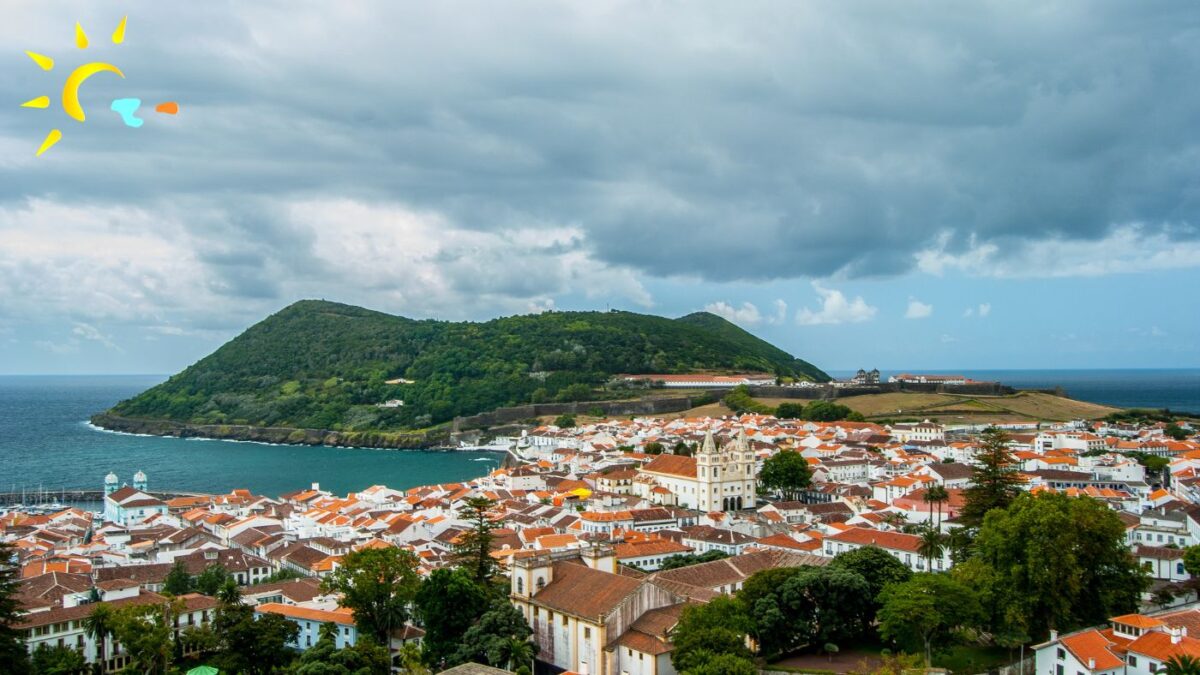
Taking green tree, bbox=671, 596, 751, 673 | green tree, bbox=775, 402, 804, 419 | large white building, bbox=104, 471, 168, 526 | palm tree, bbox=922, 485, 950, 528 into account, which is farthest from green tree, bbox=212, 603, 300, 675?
green tree, bbox=775, 402, 804, 419

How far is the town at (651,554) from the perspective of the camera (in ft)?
60.4

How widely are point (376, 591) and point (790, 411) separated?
196 feet

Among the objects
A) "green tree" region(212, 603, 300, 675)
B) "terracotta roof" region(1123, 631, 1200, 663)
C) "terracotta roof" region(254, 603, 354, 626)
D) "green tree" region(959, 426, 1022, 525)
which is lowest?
"terracotta roof" region(254, 603, 354, 626)

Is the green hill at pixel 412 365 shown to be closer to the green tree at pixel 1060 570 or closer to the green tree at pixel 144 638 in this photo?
the green tree at pixel 144 638

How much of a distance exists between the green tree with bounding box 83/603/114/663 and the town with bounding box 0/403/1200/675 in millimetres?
67

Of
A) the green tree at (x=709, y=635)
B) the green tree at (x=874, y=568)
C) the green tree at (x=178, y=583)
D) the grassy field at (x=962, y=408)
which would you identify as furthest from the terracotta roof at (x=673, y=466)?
the grassy field at (x=962, y=408)

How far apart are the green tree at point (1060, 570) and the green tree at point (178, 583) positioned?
2123cm

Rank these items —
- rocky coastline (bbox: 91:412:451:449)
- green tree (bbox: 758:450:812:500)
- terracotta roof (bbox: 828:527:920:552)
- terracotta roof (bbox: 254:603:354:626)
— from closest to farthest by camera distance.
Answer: terracotta roof (bbox: 254:603:354:626)
terracotta roof (bbox: 828:527:920:552)
green tree (bbox: 758:450:812:500)
rocky coastline (bbox: 91:412:451:449)

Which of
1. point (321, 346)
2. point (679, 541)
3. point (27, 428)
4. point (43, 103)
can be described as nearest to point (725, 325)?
point (321, 346)

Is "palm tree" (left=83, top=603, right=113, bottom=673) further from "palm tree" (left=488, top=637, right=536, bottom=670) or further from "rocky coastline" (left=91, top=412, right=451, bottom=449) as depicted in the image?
"rocky coastline" (left=91, top=412, right=451, bottom=449)

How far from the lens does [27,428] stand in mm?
101188

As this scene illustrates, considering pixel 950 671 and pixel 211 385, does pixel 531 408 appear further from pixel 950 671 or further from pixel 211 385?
pixel 950 671

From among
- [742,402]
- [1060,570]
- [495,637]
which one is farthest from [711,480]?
[742,402]

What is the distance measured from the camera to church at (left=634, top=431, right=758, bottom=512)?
140 feet
